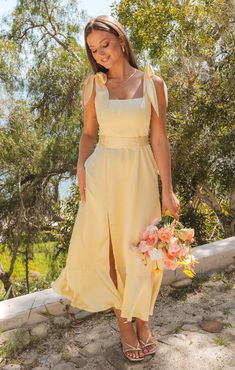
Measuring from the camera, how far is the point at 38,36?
9.70m

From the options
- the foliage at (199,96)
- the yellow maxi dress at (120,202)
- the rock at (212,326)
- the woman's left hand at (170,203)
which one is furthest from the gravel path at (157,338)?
the foliage at (199,96)

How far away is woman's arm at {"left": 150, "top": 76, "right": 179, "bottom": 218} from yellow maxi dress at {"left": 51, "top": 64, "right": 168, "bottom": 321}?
31mm

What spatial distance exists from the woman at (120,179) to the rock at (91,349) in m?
0.16

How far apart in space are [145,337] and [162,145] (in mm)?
956

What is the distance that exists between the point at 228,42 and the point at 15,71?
341cm

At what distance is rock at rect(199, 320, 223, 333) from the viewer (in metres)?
2.47

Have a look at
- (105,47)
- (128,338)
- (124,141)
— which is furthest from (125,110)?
(128,338)

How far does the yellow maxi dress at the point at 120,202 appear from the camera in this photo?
6.84 ft

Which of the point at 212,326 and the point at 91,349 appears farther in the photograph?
the point at 212,326

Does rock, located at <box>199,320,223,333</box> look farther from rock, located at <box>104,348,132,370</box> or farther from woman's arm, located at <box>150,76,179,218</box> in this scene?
woman's arm, located at <box>150,76,179,218</box>

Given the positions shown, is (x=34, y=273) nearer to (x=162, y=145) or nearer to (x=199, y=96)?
(x=199, y=96)

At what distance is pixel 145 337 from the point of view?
7.47 ft

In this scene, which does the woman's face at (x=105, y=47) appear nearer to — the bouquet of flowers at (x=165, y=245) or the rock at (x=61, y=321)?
the bouquet of flowers at (x=165, y=245)

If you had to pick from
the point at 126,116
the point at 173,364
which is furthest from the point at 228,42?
the point at 173,364
